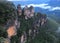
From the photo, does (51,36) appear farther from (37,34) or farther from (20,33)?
(20,33)

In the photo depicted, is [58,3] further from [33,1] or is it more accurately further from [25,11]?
[25,11]

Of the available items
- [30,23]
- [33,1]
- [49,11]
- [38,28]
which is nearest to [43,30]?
[38,28]

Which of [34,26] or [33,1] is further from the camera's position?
[33,1]

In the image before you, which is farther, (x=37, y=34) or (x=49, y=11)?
(x=49, y=11)

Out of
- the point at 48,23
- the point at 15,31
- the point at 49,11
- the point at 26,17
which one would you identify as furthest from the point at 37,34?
the point at 49,11

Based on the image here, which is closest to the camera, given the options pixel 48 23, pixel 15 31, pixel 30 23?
pixel 15 31

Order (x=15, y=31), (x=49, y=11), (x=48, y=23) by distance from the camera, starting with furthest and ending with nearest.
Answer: (x=49, y=11)
(x=48, y=23)
(x=15, y=31)

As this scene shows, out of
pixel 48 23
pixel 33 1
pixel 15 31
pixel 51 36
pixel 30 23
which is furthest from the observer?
pixel 33 1

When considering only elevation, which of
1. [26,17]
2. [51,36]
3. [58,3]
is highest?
[58,3]

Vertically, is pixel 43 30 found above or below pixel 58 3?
below
